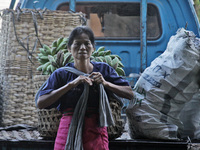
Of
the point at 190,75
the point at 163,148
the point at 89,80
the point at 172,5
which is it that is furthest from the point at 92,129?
the point at 172,5

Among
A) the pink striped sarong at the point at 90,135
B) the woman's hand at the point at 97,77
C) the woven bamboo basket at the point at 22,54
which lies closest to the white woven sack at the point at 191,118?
the pink striped sarong at the point at 90,135

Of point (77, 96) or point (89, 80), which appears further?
point (77, 96)

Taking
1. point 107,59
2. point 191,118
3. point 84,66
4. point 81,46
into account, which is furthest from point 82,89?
point 191,118

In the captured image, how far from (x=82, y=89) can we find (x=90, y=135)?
0.29 metres

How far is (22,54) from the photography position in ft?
11.1

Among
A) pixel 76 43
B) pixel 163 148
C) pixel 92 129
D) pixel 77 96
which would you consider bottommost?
pixel 163 148

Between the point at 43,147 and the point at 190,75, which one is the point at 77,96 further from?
the point at 190,75

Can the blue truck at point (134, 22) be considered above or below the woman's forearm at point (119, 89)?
above

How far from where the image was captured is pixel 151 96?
2.54 meters

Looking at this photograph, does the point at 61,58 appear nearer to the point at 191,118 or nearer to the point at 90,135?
the point at 90,135

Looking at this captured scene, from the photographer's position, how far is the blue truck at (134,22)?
13.0ft

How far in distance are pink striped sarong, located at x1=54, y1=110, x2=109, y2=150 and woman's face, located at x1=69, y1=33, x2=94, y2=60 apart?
1.22 feet

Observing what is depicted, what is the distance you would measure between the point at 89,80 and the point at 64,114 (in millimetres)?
331

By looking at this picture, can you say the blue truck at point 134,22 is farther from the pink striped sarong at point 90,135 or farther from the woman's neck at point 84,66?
the pink striped sarong at point 90,135
